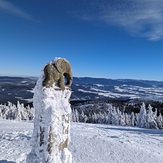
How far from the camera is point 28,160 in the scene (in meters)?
14.1

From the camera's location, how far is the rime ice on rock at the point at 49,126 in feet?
45.1

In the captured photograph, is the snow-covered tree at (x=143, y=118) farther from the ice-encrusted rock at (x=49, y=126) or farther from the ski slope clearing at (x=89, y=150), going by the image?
the ice-encrusted rock at (x=49, y=126)

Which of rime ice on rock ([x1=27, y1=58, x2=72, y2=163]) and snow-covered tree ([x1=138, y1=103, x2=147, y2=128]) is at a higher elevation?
rime ice on rock ([x1=27, y1=58, x2=72, y2=163])

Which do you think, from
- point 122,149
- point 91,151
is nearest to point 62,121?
point 91,151

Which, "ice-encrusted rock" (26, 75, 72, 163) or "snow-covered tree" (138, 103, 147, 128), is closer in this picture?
"ice-encrusted rock" (26, 75, 72, 163)

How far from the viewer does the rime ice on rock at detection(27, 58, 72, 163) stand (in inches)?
541

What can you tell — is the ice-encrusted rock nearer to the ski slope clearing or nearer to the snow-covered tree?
the ski slope clearing

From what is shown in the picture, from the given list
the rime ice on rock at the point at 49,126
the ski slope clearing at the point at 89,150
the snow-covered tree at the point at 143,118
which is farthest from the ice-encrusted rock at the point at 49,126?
the snow-covered tree at the point at 143,118

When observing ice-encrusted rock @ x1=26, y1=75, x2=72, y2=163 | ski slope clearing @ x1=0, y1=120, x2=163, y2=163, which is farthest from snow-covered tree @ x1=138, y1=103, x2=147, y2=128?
ice-encrusted rock @ x1=26, y1=75, x2=72, y2=163

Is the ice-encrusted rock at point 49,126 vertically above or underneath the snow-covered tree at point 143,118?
above

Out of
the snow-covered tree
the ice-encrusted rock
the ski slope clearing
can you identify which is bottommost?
the snow-covered tree

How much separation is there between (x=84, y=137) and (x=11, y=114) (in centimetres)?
7721

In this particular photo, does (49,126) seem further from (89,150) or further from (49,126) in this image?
(89,150)

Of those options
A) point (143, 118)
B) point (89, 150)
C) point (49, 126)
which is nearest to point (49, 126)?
point (49, 126)
